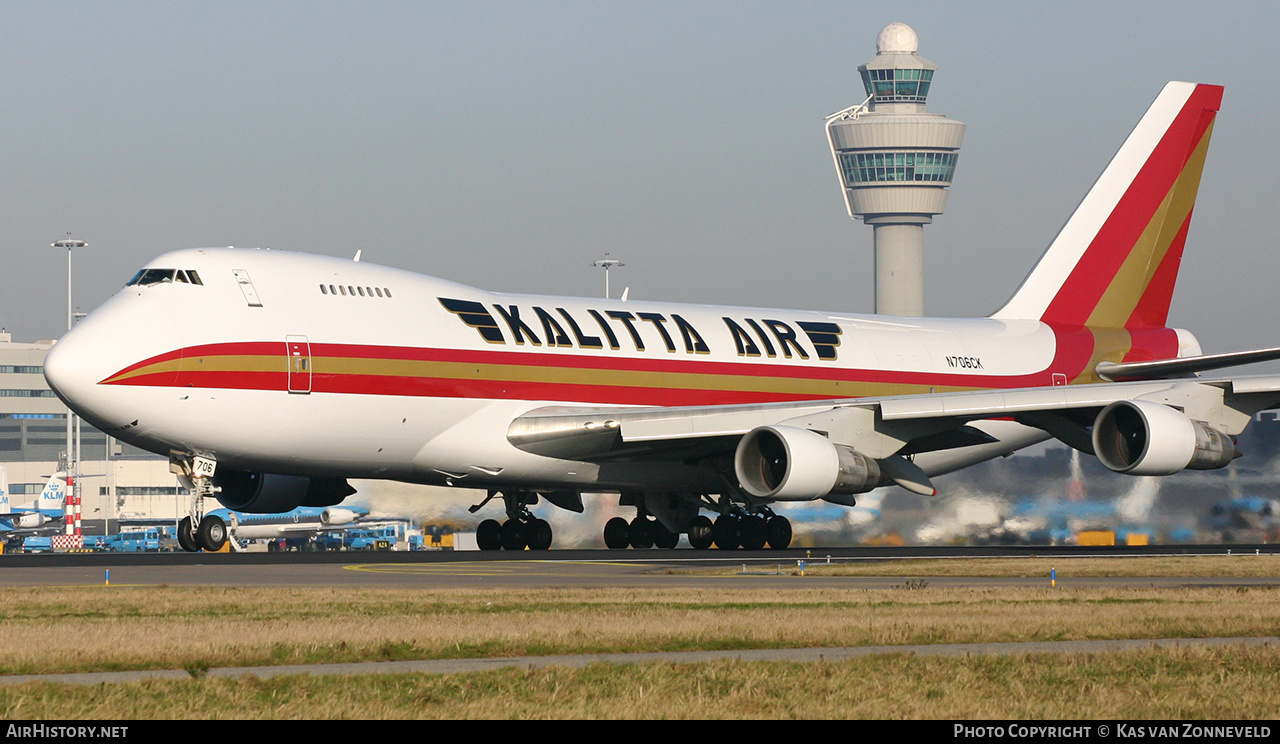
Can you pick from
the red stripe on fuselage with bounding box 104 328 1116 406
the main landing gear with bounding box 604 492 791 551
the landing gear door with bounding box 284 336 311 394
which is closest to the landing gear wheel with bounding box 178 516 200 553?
the red stripe on fuselage with bounding box 104 328 1116 406

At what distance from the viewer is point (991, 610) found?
16.3 m

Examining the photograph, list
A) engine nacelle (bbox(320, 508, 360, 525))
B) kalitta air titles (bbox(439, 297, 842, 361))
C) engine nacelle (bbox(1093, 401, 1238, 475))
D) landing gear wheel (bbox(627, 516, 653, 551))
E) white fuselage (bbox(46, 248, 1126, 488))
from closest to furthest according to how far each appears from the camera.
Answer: white fuselage (bbox(46, 248, 1126, 488)) → engine nacelle (bbox(1093, 401, 1238, 475)) → kalitta air titles (bbox(439, 297, 842, 361)) → landing gear wheel (bbox(627, 516, 653, 551)) → engine nacelle (bbox(320, 508, 360, 525))

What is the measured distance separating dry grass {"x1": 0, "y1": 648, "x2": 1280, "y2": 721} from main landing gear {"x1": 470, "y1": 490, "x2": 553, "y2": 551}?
76.5 feet

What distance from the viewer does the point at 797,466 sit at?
28781 mm

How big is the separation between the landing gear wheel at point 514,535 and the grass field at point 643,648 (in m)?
15.0

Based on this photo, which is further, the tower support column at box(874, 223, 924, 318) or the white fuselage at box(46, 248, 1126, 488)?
the tower support column at box(874, 223, 924, 318)

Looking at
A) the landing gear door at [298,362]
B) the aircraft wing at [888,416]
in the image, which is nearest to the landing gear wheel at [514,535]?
the aircraft wing at [888,416]

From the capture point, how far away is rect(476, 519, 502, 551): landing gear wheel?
35188 mm

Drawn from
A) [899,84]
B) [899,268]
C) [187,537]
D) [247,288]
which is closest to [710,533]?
[187,537]

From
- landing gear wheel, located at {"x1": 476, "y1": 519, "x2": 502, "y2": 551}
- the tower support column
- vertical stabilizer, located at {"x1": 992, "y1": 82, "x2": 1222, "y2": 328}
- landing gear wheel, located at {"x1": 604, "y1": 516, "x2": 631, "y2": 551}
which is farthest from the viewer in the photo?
the tower support column

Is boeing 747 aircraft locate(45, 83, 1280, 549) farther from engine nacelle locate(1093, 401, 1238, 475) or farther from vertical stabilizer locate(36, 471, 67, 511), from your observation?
vertical stabilizer locate(36, 471, 67, 511)

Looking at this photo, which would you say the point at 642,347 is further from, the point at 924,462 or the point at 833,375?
the point at 924,462

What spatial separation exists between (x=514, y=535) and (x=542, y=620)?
19928 mm

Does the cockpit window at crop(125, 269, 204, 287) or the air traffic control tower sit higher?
the air traffic control tower
